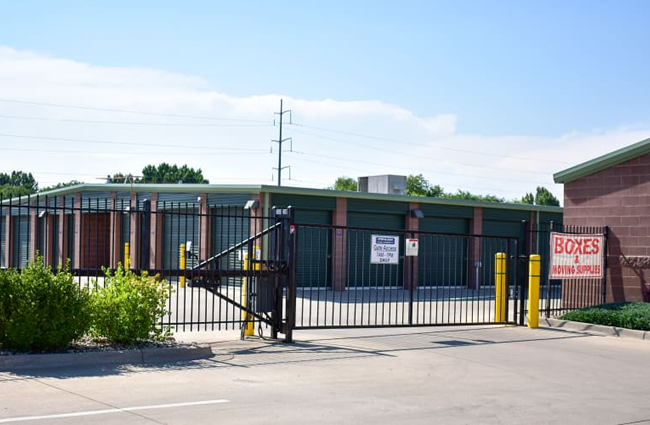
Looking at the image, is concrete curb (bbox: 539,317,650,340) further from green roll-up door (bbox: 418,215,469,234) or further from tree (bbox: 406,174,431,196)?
tree (bbox: 406,174,431,196)

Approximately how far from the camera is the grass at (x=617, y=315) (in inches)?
622

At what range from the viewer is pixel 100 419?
7648 millimetres

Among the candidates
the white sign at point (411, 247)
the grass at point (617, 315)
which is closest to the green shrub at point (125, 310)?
the white sign at point (411, 247)

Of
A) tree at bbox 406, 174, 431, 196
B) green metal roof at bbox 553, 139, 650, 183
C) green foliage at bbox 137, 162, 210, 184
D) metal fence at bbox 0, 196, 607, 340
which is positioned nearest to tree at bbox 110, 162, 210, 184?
green foliage at bbox 137, 162, 210, 184

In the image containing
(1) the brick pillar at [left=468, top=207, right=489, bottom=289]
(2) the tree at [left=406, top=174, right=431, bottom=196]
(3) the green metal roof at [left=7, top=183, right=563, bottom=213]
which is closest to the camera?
(3) the green metal roof at [left=7, top=183, right=563, bottom=213]

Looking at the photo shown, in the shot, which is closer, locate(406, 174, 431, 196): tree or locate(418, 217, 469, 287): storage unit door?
locate(418, 217, 469, 287): storage unit door

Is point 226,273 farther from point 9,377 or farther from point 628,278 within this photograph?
point 628,278

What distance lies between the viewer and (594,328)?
16.5 m

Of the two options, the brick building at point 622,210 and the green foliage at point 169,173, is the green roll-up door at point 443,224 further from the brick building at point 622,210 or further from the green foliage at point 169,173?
the green foliage at point 169,173

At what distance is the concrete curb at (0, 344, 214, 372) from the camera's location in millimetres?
10375

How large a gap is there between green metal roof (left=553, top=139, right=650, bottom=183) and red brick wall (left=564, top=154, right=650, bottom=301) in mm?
113

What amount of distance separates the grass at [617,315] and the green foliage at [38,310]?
34.3 feet

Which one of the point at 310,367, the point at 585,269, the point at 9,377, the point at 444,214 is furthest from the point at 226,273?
the point at 444,214

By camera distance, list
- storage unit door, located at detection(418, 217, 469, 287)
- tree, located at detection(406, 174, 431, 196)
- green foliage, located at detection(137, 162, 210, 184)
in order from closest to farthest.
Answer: storage unit door, located at detection(418, 217, 469, 287) → tree, located at detection(406, 174, 431, 196) → green foliage, located at detection(137, 162, 210, 184)
